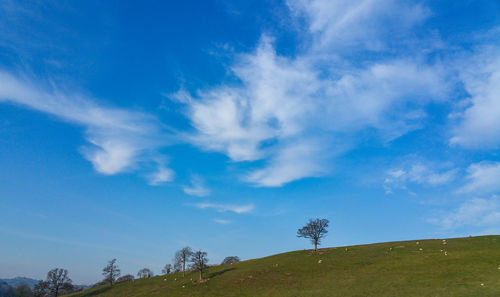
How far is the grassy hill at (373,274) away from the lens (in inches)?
1801

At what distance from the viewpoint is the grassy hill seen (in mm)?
45750

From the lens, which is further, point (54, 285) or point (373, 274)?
point (54, 285)

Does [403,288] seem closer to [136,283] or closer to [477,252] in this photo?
[477,252]

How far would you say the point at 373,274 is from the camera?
55.7m

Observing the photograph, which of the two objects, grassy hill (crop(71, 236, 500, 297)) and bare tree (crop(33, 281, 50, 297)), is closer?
grassy hill (crop(71, 236, 500, 297))

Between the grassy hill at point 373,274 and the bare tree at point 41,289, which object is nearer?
the grassy hill at point 373,274

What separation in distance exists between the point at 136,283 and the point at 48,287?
32583 mm

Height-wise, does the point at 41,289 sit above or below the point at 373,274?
below

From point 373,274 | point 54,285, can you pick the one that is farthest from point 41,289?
point 373,274

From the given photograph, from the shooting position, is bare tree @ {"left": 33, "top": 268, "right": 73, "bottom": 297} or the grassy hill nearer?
the grassy hill

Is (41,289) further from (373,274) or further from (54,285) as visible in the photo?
(373,274)

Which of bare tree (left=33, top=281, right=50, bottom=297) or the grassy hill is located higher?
the grassy hill

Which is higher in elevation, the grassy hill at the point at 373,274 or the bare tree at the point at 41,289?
the grassy hill at the point at 373,274

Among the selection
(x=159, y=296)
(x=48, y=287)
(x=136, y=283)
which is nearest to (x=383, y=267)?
(x=159, y=296)
